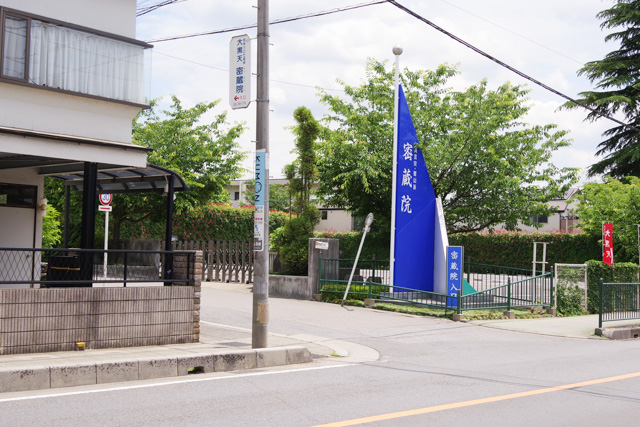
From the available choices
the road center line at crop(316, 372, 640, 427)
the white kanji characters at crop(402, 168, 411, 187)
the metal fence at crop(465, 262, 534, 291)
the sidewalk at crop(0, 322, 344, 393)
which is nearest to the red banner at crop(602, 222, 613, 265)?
the metal fence at crop(465, 262, 534, 291)

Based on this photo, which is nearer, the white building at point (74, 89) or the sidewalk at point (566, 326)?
the white building at point (74, 89)

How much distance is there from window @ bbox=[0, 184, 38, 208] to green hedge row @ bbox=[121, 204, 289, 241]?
1924 centimetres

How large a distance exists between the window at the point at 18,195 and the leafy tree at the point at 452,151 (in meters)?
12.8

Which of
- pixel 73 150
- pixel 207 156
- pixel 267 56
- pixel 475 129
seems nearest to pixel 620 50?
pixel 475 129

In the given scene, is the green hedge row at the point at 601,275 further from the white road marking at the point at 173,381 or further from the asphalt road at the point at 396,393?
the white road marking at the point at 173,381

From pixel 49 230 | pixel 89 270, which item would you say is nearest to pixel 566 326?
pixel 89 270

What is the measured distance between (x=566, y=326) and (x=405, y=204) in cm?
542

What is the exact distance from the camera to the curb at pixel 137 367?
7707mm

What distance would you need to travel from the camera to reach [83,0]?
448 inches

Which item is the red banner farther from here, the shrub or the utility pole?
the utility pole

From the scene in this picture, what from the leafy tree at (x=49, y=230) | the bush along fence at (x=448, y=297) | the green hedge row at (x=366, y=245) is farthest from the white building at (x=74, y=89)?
the green hedge row at (x=366, y=245)

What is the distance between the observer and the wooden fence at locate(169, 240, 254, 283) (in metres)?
24.4

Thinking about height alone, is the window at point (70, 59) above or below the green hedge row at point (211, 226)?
above

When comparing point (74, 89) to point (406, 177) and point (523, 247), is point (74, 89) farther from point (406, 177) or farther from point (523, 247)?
point (523, 247)
